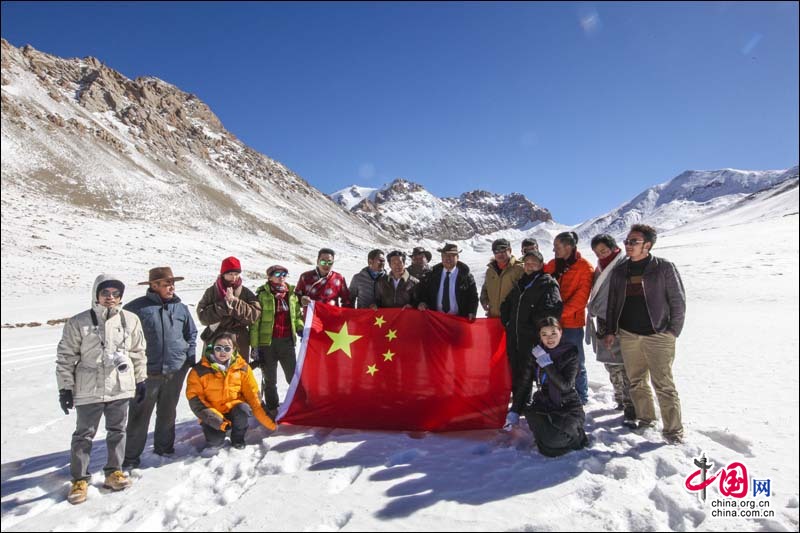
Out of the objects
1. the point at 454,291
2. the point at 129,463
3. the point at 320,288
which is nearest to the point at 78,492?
the point at 129,463

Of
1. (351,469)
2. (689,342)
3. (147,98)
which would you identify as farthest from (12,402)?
(147,98)

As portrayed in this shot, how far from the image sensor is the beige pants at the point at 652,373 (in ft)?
15.1

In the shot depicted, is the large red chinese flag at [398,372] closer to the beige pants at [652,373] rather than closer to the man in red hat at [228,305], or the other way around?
the man in red hat at [228,305]

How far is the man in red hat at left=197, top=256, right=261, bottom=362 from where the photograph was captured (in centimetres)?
508

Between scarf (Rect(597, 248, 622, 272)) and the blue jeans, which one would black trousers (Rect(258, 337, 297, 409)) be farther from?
scarf (Rect(597, 248, 622, 272))

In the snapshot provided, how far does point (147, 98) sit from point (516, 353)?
15764 centimetres

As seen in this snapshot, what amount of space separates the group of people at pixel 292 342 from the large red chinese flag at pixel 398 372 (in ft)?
0.79

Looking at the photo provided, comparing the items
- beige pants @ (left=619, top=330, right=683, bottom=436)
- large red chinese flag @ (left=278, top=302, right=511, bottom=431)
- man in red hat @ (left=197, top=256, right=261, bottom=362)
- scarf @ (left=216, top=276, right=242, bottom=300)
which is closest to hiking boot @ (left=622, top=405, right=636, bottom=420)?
beige pants @ (left=619, top=330, right=683, bottom=436)

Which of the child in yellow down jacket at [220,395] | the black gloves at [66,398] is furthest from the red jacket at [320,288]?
the black gloves at [66,398]

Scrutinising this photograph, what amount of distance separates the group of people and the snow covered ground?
→ 1.00 ft

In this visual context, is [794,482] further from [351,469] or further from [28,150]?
[28,150]

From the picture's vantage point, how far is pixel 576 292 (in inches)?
219

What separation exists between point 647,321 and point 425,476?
9.93 ft

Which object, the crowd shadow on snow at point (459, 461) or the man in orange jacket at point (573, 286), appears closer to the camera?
the crowd shadow on snow at point (459, 461)
